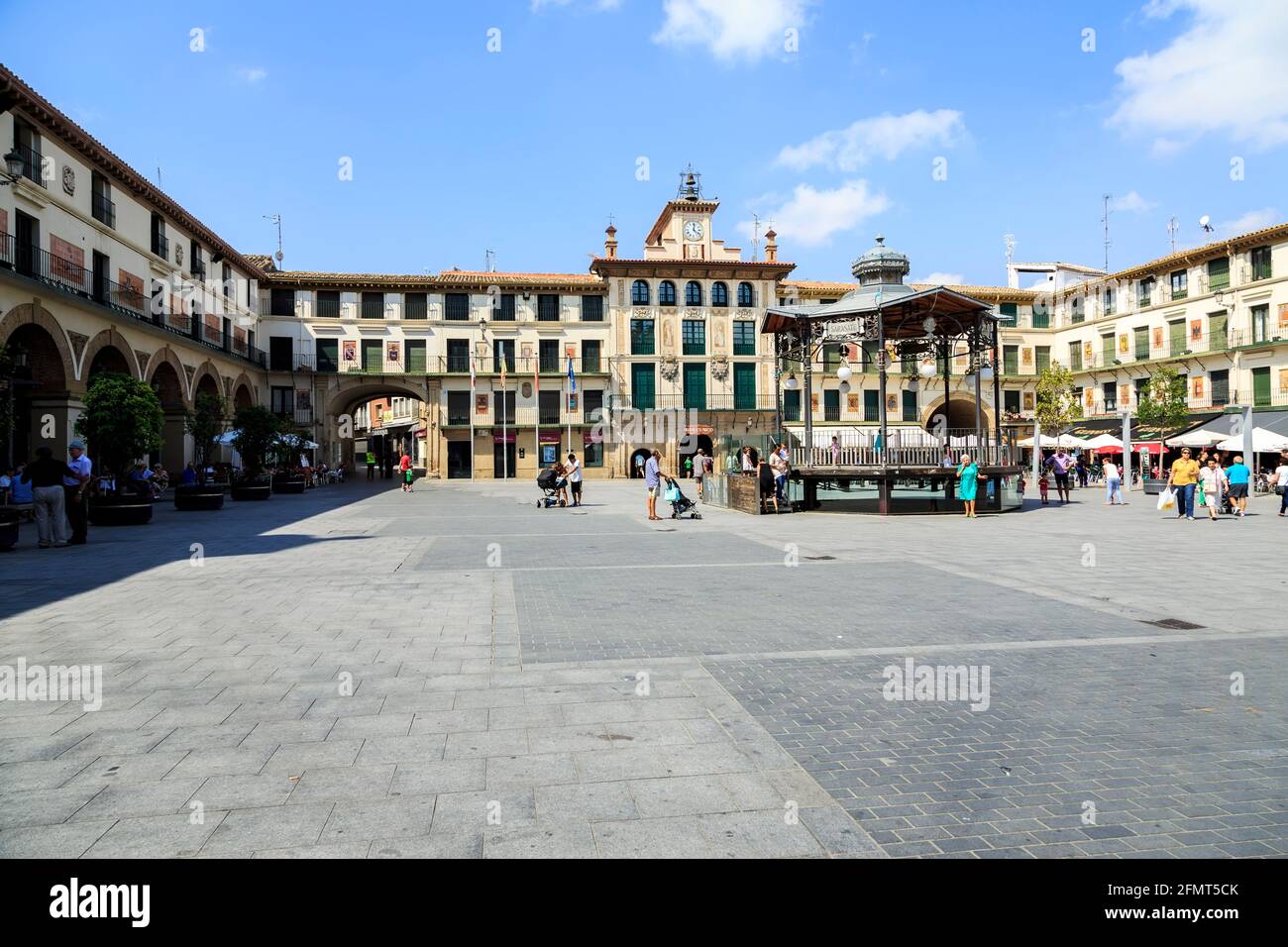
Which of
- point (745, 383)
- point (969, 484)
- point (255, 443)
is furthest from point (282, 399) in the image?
point (969, 484)

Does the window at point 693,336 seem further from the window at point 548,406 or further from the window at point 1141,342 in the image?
the window at point 1141,342

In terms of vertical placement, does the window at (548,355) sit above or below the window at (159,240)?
below

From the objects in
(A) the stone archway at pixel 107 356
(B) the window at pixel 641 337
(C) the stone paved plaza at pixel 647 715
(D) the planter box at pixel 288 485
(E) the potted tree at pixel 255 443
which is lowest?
(C) the stone paved plaza at pixel 647 715

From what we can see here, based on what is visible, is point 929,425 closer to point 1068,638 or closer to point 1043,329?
point 1043,329

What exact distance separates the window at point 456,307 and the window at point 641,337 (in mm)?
9486

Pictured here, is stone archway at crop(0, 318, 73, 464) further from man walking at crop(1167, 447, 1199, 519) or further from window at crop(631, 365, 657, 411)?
window at crop(631, 365, 657, 411)

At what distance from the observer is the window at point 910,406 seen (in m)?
49.5

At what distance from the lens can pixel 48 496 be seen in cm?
1270

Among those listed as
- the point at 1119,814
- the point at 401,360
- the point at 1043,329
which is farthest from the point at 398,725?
the point at 1043,329

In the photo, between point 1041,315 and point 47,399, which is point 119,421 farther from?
point 1041,315

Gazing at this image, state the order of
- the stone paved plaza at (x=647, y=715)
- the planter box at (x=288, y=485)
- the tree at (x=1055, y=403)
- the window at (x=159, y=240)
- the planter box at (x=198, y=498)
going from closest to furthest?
the stone paved plaza at (x=647, y=715)
the planter box at (x=198, y=498)
the planter box at (x=288, y=485)
the window at (x=159, y=240)
the tree at (x=1055, y=403)

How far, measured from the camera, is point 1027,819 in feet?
10.3

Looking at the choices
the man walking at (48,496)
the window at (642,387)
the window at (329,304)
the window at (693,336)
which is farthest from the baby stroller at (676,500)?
the window at (329,304)

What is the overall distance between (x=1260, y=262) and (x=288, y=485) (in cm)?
4285
